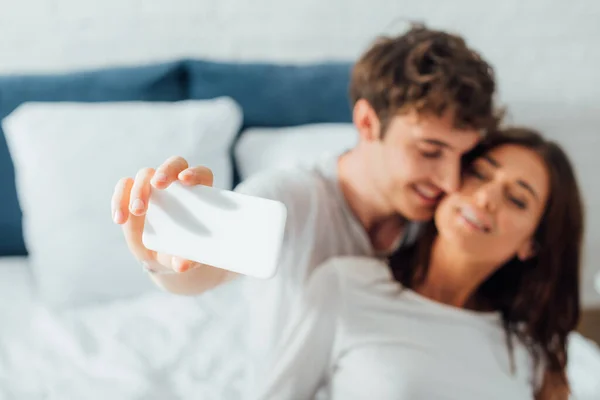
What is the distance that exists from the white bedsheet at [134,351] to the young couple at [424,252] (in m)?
0.13

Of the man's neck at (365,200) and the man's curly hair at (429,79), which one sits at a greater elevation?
the man's curly hair at (429,79)

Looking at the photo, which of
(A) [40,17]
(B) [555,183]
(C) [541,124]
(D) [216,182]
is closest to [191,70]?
(D) [216,182]

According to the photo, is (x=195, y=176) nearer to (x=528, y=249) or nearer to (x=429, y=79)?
(x=429, y=79)

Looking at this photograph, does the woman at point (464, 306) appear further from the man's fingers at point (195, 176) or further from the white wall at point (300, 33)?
the white wall at point (300, 33)

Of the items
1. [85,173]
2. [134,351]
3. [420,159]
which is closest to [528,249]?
[420,159]

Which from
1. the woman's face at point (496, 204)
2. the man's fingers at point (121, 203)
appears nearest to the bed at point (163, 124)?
the woman's face at point (496, 204)

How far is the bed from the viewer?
44.4 inches

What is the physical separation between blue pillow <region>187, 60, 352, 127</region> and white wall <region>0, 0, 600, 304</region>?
0.51 ft

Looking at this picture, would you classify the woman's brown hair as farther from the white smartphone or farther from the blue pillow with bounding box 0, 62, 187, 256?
the blue pillow with bounding box 0, 62, 187, 256

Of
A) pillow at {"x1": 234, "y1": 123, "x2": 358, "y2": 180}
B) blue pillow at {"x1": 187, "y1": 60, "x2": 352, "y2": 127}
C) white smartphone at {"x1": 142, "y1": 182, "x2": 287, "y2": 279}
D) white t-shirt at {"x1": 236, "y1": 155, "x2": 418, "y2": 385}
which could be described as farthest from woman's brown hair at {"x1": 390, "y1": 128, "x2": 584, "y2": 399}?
white smartphone at {"x1": 142, "y1": 182, "x2": 287, "y2": 279}

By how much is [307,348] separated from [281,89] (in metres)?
0.70

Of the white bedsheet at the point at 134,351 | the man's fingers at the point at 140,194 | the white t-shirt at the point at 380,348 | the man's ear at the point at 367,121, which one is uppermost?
the man's fingers at the point at 140,194

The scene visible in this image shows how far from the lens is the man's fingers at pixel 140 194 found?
0.61m

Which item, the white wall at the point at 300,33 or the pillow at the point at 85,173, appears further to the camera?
the white wall at the point at 300,33
